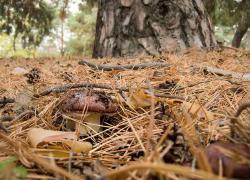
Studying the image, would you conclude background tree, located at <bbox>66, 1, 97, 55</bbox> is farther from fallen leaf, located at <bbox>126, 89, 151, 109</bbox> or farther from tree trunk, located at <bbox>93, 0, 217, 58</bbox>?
fallen leaf, located at <bbox>126, 89, 151, 109</bbox>

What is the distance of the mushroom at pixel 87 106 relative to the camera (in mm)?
1021

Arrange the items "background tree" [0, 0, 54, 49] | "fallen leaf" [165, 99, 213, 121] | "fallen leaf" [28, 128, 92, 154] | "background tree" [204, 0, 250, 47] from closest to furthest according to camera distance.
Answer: "fallen leaf" [28, 128, 92, 154]
"fallen leaf" [165, 99, 213, 121]
"background tree" [204, 0, 250, 47]
"background tree" [0, 0, 54, 49]

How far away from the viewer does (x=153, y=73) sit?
6.28 ft

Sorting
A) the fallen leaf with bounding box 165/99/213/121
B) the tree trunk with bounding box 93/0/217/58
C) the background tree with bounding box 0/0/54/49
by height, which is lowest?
the fallen leaf with bounding box 165/99/213/121

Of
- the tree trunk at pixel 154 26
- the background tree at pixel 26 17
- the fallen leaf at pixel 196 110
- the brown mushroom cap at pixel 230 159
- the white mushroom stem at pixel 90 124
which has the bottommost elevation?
the white mushroom stem at pixel 90 124

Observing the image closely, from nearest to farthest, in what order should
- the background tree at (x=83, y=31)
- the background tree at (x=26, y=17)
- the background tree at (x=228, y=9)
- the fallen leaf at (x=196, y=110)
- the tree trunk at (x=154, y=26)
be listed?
1. the fallen leaf at (x=196, y=110)
2. the tree trunk at (x=154, y=26)
3. the background tree at (x=228, y=9)
4. the background tree at (x=26, y=17)
5. the background tree at (x=83, y=31)

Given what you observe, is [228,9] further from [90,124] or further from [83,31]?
[83,31]

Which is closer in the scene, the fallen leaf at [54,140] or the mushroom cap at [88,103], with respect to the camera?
the fallen leaf at [54,140]

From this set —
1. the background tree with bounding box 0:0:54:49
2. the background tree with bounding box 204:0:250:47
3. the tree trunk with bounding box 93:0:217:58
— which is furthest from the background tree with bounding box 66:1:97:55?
the tree trunk with bounding box 93:0:217:58

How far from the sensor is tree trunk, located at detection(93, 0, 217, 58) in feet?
10.5

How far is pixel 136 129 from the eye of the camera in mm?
1035

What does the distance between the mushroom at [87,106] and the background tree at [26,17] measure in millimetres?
6252

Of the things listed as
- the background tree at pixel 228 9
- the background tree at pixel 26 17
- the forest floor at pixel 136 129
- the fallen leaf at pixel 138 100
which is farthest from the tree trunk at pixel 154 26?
the background tree at pixel 26 17

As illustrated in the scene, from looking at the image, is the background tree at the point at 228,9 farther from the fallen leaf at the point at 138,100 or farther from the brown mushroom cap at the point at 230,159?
the brown mushroom cap at the point at 230,159
